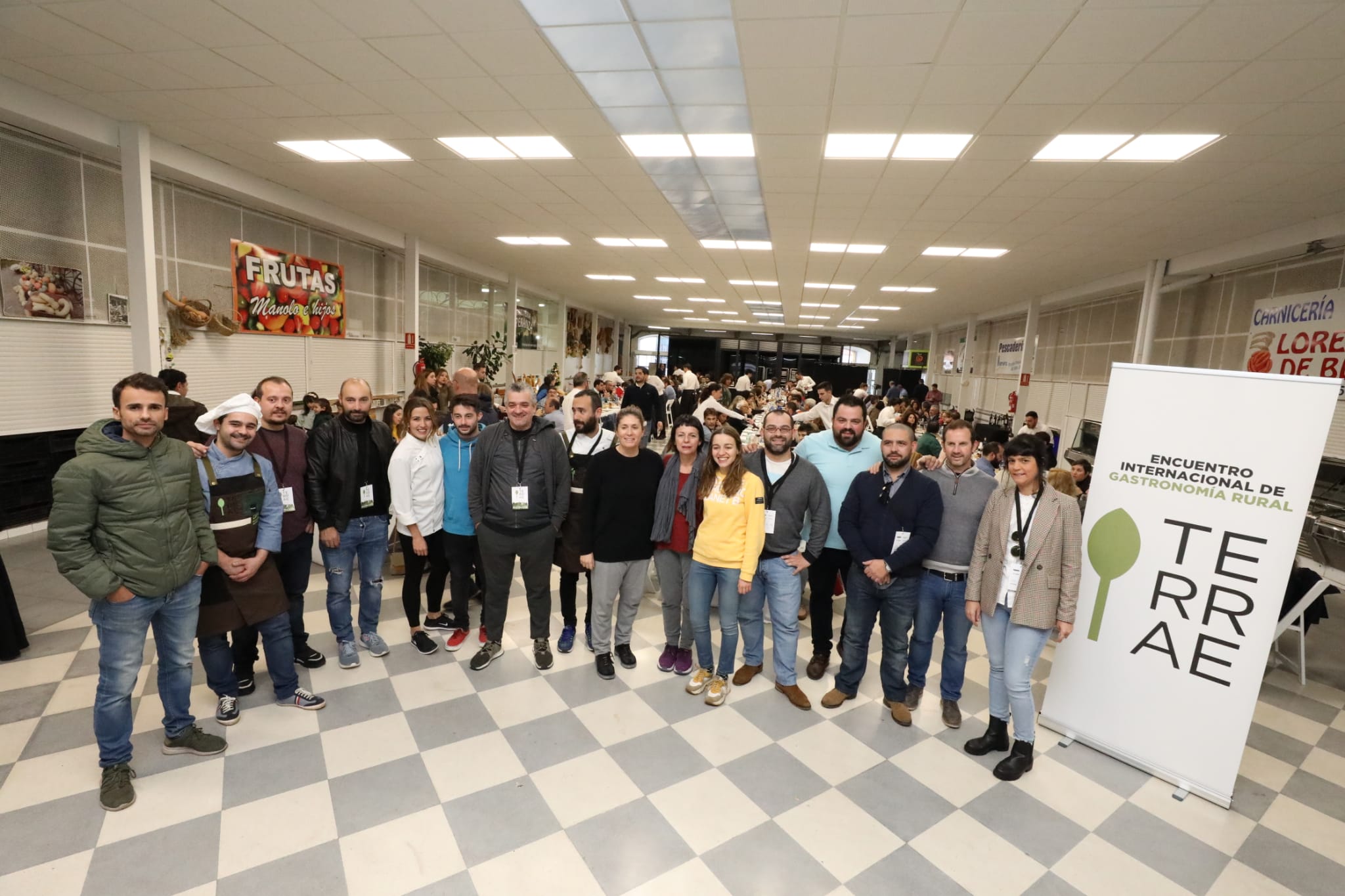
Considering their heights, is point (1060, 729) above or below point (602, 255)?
below

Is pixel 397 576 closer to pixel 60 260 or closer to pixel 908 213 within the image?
pixel 60 260

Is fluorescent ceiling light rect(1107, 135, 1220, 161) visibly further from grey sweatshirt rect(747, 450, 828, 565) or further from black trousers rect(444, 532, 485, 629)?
black trousers rect(444, 532, 485, 629)

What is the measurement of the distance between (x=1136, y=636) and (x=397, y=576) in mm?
4820

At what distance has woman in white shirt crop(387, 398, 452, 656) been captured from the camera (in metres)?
3.24

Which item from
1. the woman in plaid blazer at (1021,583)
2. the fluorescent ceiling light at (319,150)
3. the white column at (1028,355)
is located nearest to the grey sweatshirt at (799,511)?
the woman in plaid blazer at (1021,583)

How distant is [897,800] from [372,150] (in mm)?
6325

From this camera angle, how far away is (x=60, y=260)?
4945 mm

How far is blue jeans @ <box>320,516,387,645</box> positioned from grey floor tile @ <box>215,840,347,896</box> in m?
1.34

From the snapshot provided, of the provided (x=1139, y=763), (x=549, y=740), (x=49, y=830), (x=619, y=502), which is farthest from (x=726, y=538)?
(x=49, y=830)

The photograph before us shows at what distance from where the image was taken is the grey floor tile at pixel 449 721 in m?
2.73

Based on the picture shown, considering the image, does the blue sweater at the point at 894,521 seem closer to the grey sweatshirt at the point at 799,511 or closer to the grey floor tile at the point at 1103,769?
the grey sweatshirt at the point at 799,511

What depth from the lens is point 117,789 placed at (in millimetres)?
2234

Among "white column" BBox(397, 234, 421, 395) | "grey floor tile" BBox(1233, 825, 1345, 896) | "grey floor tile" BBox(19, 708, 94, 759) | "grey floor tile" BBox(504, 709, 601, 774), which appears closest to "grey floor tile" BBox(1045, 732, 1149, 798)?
"grey floor tile" BBox(1233, 825, 1345, 896)

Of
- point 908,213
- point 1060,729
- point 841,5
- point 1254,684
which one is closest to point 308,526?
point 841,5
